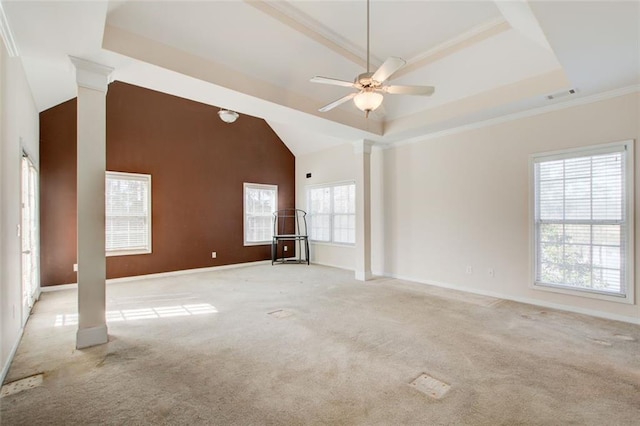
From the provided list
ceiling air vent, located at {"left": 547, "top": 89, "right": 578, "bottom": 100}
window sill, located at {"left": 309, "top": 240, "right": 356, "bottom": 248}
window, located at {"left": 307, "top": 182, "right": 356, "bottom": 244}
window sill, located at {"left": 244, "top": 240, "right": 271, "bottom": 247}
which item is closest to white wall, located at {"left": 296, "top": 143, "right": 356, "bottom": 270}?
window sill, located at {"left": 309, "top": 240, "right": 356, "bottom": 248}

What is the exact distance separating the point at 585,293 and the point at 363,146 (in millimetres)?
3903

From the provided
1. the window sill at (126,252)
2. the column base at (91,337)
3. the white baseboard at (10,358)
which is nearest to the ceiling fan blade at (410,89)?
the column base at (91,337)

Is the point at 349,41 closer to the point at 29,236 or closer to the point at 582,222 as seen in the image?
the point at 582,222

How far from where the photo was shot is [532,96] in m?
3.78

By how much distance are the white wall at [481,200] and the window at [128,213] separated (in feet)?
15.2

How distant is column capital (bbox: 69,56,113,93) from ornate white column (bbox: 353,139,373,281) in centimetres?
405

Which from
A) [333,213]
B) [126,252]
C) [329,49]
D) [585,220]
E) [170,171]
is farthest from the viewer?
[333,213]

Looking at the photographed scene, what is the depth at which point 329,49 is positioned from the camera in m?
3.94

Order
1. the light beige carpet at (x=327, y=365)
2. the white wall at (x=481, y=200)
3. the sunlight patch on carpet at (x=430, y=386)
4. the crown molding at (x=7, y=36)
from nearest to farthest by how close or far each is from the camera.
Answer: the light beige carpet at (x=327, y=365) < the sunlight patch on carpet at (x=430, y=386) < the crown molding at (x=7, y=36) < the white wall at (x=481, y=200)

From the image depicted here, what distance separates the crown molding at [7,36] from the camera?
7.46 feet

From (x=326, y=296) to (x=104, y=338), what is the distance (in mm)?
2770

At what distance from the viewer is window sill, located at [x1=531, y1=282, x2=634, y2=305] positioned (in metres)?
3.55

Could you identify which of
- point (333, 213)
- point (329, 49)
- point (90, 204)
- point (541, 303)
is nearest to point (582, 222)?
point (541, 303)

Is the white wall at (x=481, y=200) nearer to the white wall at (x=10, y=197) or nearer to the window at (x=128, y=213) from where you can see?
the window at (x=128, y=213)
